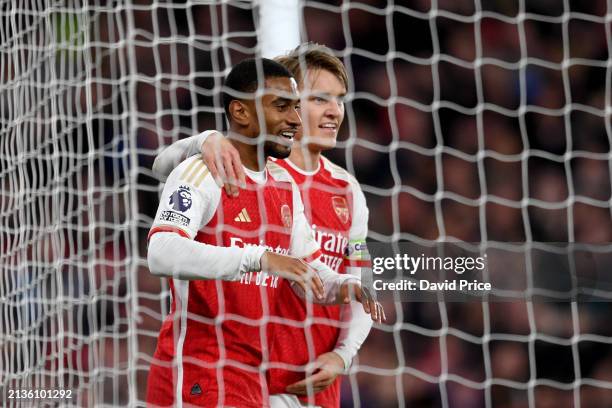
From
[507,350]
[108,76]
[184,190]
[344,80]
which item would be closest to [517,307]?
[507,350]

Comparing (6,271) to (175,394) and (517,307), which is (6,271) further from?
(517,307)

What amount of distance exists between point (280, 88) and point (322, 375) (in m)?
0.58

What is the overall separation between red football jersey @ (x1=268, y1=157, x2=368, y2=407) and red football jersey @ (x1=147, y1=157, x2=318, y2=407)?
154mm

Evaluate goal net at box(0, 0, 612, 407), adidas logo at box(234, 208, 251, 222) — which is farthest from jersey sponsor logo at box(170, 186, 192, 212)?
goal net at box(0, 0, 612, 407)

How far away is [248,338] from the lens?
1.63 m

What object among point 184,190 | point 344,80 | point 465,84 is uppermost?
point 465,84

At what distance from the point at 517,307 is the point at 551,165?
18.3 inches

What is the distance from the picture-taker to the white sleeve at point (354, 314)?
1.89 m

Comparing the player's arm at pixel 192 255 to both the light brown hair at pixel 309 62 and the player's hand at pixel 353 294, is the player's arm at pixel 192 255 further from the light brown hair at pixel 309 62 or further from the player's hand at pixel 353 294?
the light brown hair at pixel 309 62

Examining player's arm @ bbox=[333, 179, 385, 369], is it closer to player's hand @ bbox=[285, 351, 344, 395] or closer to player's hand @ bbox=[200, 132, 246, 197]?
player's hand @ bbox=[285, 351, 344, 395]

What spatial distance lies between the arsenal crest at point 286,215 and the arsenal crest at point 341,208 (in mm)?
210

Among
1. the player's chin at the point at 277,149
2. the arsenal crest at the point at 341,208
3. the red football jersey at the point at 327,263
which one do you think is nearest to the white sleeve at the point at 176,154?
the player's chin at the point at 277,149

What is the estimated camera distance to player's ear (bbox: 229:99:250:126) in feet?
5.39

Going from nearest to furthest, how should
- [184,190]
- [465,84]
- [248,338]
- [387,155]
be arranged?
[184,190]
[248,338]
[387,155]
[465,84]
